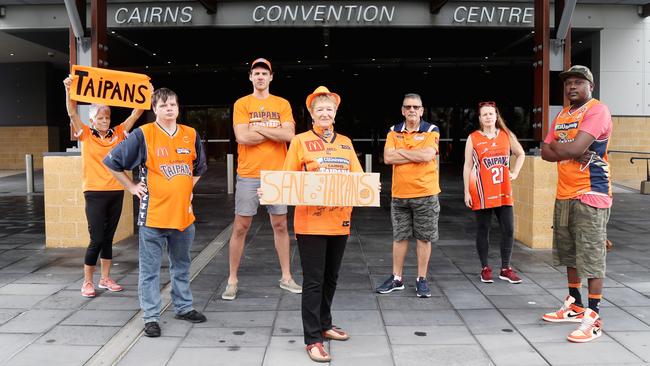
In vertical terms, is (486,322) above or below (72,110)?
below

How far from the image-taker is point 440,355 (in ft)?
12.0

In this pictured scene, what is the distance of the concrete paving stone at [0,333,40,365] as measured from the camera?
3.69m

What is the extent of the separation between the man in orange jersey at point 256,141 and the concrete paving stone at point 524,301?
174 cm

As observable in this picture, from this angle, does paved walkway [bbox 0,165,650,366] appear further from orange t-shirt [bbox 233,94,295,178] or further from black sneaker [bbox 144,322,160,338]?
orange t-shirt [bbox 233,94,295,178]

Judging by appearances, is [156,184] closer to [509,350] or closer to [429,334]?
[429,334]

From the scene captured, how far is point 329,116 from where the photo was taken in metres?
3.70

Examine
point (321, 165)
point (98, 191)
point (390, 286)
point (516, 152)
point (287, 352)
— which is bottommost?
point (287, 352)

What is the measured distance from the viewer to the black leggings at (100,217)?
5012mm

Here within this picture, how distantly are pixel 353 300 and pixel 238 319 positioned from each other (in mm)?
1046

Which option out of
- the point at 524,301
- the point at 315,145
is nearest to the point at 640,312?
the point at 524,301

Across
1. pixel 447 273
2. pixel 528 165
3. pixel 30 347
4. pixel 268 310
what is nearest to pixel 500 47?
pixel 528 165

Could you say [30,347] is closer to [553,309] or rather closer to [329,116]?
[329,116]

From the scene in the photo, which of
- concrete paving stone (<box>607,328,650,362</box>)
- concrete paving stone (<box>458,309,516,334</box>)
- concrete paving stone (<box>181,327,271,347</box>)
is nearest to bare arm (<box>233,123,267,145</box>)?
concrete paving stone (<box>181,327,271,347</box>)

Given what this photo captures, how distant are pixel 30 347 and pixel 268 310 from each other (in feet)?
5.62
